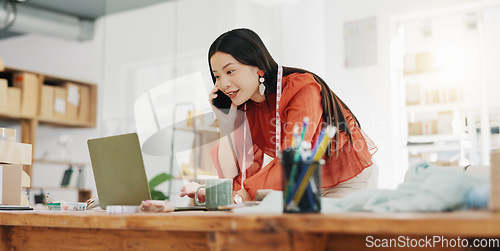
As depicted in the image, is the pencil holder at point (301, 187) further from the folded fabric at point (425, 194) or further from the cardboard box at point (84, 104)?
the cardboard box at point (84, 104)

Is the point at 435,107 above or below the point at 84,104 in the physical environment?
below

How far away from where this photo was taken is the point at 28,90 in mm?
5234

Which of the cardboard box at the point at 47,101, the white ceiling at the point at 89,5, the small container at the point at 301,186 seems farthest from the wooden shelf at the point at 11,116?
the small container at the point at 301,186

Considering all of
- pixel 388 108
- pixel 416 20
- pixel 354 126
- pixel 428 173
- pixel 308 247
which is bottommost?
pixel 308 247

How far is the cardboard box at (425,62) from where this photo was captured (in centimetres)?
468

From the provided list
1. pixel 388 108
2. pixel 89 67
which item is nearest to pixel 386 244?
pixel 388 108

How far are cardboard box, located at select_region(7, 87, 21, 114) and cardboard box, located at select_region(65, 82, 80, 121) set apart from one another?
597mm

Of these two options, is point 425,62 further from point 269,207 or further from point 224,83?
point 269,207

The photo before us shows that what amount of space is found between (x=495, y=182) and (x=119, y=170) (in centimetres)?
82

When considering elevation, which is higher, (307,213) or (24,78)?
(24,78)

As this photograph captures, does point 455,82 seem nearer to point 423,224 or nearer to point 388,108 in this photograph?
point 388,108

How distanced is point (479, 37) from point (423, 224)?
4.23 m

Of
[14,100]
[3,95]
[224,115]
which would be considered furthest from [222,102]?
[14,100]

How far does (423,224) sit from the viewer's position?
0.65 m
